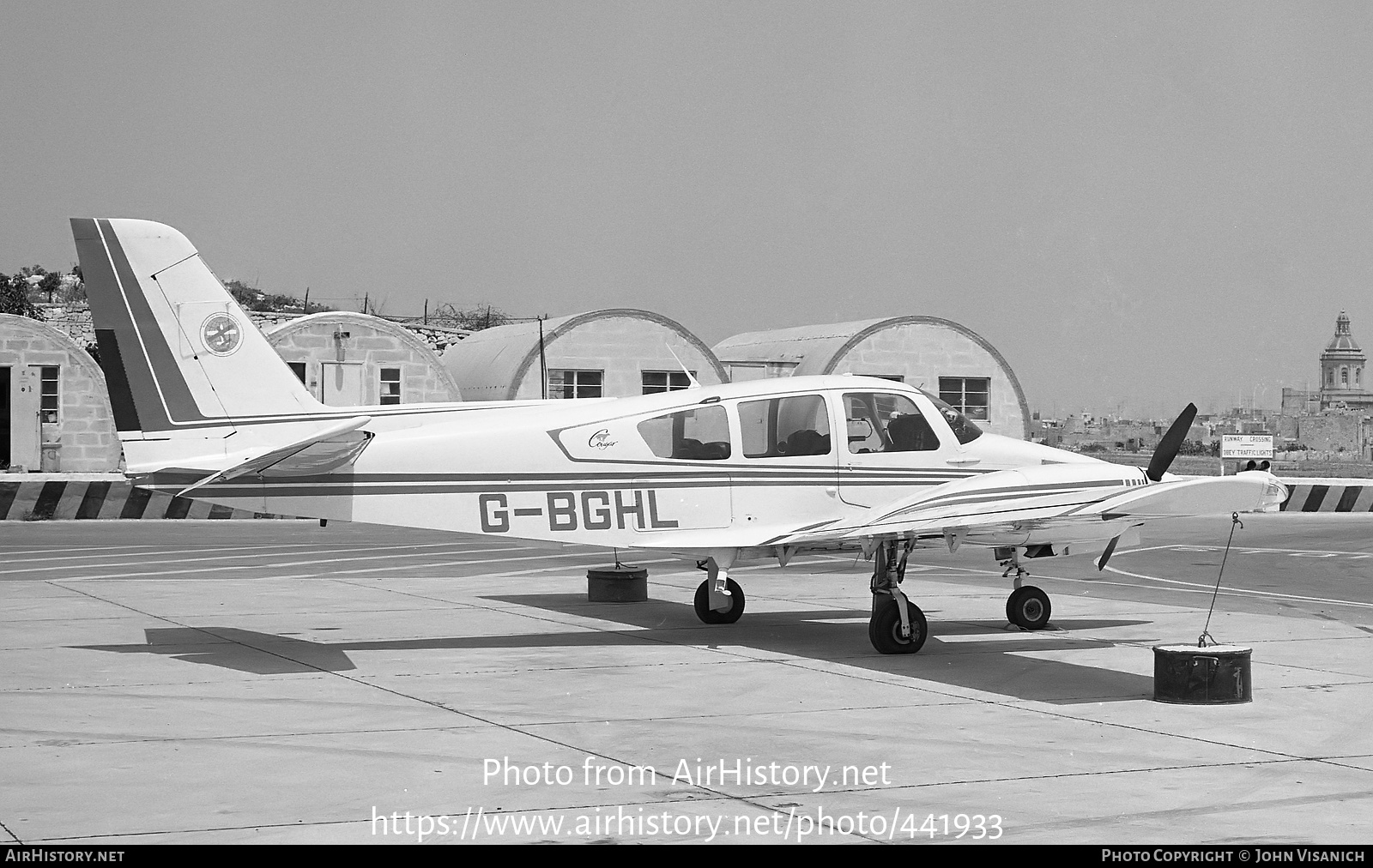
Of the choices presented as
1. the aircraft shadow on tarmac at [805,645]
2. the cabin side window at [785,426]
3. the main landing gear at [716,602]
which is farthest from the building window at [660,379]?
the cabin side window at [785,426]

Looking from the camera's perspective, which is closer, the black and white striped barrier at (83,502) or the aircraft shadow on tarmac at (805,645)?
the aircraft shadow on tarmac at (805,645)

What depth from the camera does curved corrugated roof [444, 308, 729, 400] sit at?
4612cm

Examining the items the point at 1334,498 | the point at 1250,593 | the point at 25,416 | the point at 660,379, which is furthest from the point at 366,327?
the point at 1250,593

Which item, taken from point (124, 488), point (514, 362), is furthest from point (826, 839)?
point (514, 362)

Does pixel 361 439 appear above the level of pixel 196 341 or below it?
below

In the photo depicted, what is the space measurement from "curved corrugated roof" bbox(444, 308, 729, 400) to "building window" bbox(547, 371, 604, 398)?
2.92 feet

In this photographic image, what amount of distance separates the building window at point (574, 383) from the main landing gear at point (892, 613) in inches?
1307

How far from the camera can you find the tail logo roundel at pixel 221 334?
42.2 ft

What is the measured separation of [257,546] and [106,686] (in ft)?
51.5

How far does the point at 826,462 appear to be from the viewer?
14.0m

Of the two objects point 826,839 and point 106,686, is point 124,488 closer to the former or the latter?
point 106,686

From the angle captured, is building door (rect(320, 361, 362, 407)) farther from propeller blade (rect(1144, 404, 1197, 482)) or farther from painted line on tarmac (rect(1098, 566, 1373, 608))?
propeller blade (rect(1144, 404, 1197, 482))

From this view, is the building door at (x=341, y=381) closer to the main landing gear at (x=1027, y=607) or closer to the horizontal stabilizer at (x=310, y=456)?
the main landing gear at (x=1027, y=607)

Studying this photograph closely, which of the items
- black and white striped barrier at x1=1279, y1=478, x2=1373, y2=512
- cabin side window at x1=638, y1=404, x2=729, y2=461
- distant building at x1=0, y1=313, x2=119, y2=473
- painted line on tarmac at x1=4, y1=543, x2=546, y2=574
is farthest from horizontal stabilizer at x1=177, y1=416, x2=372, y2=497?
distant building at x1=0, y1=313, x2=119, y2=473
